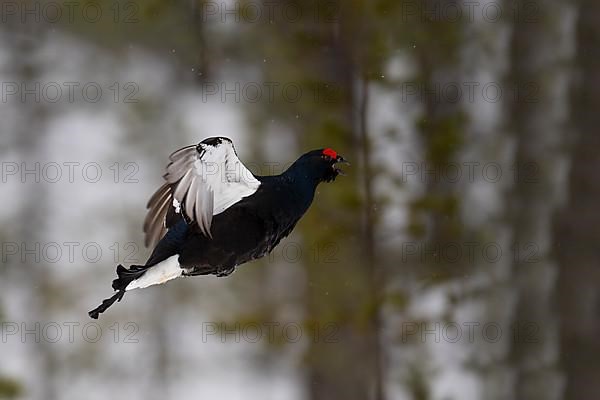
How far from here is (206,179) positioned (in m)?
1.70

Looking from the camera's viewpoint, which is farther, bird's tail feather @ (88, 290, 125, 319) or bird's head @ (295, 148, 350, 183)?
bird's head @ (295, 148, 350, 183)

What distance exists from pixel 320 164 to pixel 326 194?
1705 mm

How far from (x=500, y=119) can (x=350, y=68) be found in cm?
76

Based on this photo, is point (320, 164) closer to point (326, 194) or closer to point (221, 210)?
point (221, 210)

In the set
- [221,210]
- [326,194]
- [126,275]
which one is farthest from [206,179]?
[326,194]

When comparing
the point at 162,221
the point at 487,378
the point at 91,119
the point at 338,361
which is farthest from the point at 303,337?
the point at 162,221

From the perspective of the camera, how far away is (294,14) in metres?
3.59

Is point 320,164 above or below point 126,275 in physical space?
above

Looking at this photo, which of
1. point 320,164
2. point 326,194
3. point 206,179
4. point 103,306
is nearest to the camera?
point 103,306

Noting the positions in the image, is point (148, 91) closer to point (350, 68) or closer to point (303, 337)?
point (350, 68)

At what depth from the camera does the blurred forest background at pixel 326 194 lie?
11.7ft

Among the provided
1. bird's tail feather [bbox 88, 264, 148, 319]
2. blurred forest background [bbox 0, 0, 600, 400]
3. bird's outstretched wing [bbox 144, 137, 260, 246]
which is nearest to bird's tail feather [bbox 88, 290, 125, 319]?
bird's tail feather [bbox 88, 264, 148, 319]

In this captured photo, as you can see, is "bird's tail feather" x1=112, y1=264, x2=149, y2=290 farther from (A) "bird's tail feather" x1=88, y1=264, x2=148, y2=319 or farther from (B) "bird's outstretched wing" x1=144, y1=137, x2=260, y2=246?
(B) "bird's outstretched wing" x1=144, y1=137, x2=260, y2=246

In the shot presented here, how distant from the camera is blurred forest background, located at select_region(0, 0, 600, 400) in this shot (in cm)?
357
